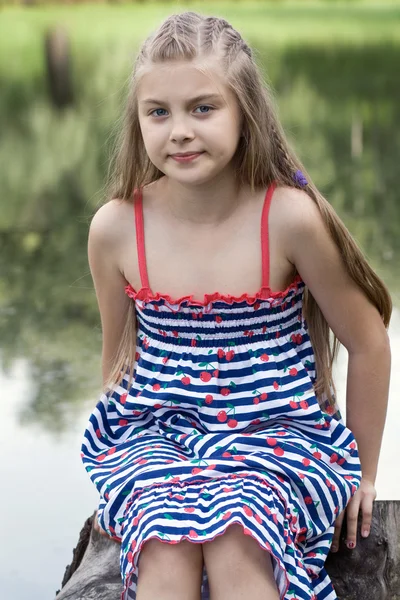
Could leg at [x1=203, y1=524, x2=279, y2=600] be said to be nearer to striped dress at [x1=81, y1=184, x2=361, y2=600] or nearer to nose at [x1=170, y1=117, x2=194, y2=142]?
striped dress at [x1=81, y1=184, x2=361, y2=600]

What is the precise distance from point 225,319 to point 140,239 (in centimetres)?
23

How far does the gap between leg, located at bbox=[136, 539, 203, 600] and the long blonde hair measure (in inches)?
18.0

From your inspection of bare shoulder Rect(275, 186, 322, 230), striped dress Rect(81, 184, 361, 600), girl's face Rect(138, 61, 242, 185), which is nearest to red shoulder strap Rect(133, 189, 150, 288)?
striped dress Rect(81, 184, 361, 600)

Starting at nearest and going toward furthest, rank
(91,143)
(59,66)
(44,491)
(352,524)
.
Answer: (352,524)
(44,491)
(91,143)
(59,66)

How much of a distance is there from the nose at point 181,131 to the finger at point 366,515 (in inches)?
27.5

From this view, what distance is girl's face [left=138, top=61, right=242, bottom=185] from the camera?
195 centimetres

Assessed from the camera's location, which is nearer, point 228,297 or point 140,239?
point 228,297

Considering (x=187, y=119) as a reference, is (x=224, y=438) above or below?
below

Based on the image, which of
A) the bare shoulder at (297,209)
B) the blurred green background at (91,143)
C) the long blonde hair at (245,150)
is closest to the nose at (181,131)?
the long blonde hair at (245,150)

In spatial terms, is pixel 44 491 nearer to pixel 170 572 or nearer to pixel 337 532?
pixel 337 532

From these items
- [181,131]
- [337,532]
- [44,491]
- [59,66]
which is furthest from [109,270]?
[59,66]

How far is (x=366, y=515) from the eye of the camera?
206 cm

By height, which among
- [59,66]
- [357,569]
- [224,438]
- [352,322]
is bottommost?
[357,569]

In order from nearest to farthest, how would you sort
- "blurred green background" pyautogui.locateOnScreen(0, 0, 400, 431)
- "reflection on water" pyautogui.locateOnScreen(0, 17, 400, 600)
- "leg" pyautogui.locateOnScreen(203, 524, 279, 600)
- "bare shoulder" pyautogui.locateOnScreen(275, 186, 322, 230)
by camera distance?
1. "leg" pyautogui.locateOnScreen(203, 524, 279, 600)
2. "bare shoulder" pyautogui.locateOnScreen(275, 186, 322, 230)
3. "reflection on water" pyautogui.locateOnScreen(0, 17, 400, 600)
4. "blurred green background" pyautogui.locateOnScreen(0, 0, 400, 431)
